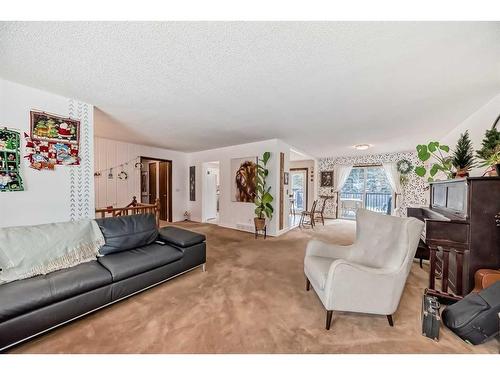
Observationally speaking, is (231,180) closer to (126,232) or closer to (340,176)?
(126,232)

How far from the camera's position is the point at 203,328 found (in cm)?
164

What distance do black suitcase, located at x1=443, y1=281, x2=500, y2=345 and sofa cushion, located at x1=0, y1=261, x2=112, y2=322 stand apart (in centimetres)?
299

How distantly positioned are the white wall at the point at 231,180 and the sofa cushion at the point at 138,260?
9.31 ft

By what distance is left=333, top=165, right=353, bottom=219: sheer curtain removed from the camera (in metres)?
7.21

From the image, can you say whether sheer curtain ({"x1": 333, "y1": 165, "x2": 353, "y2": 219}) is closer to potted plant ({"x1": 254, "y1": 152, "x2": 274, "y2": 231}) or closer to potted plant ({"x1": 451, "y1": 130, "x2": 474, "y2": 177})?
potted plant ({"x1": 254, "y1": 152, "x2": 274, "y2": 231})

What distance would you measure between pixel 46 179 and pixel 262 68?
282 centimetres

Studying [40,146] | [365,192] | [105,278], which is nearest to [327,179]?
[365,192]

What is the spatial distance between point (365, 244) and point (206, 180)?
16.7 ft

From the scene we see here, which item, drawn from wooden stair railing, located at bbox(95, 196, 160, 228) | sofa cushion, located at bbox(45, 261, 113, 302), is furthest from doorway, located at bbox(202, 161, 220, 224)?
sofa cushion, located at bbox(45, 261, 113, 302)

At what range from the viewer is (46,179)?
2367mm

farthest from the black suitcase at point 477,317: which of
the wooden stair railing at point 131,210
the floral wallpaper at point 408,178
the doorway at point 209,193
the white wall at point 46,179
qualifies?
the doorway at point 209,193

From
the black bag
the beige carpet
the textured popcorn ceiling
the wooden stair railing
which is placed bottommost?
the beige carpet
